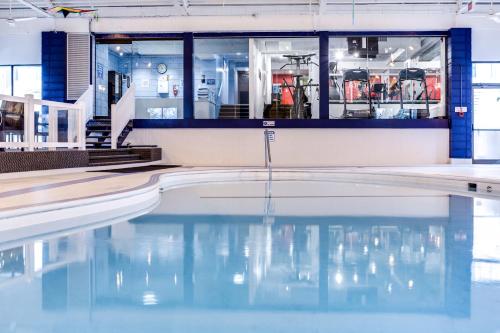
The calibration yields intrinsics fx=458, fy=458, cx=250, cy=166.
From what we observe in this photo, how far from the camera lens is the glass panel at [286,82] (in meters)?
12.8

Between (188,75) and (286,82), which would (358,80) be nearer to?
(286,82)

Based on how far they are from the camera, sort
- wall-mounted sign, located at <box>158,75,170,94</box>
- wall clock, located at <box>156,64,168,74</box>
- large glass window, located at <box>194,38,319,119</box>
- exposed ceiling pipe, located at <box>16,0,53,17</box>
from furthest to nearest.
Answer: wall clock, located at <box>156,64,168,74</box> → wall-mounted sign, located at <box>158,75,170,94</box> → large glass window, located at <box>194,38,319,119</box> → exposed ceiling pipe, located at <box>16,0,53,17</box>

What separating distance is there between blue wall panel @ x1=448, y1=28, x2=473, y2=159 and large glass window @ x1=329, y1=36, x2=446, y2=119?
1.58 ft

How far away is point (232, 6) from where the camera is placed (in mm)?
12562

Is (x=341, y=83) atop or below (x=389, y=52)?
below

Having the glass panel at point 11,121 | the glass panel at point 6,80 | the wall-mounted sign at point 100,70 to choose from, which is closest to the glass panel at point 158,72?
the wall-mounted sign at point 100,70

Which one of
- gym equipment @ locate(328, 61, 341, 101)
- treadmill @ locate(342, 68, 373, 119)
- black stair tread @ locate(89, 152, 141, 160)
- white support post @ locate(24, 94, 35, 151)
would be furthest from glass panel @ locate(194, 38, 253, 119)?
white support post @ locate(24, 94, 35, 151)

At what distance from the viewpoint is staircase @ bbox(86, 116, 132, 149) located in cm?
1145

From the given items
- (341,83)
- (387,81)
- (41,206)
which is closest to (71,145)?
(41,206)

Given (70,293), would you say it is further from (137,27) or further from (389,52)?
(389,52)

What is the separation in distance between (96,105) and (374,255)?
12283 mm

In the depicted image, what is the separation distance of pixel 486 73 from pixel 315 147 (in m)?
5.29

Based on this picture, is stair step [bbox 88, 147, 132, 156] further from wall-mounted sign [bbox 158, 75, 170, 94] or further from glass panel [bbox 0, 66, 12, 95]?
wall-mounted sign [bbox 158, 75, 170, 94]

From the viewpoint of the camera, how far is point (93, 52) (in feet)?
41.3
